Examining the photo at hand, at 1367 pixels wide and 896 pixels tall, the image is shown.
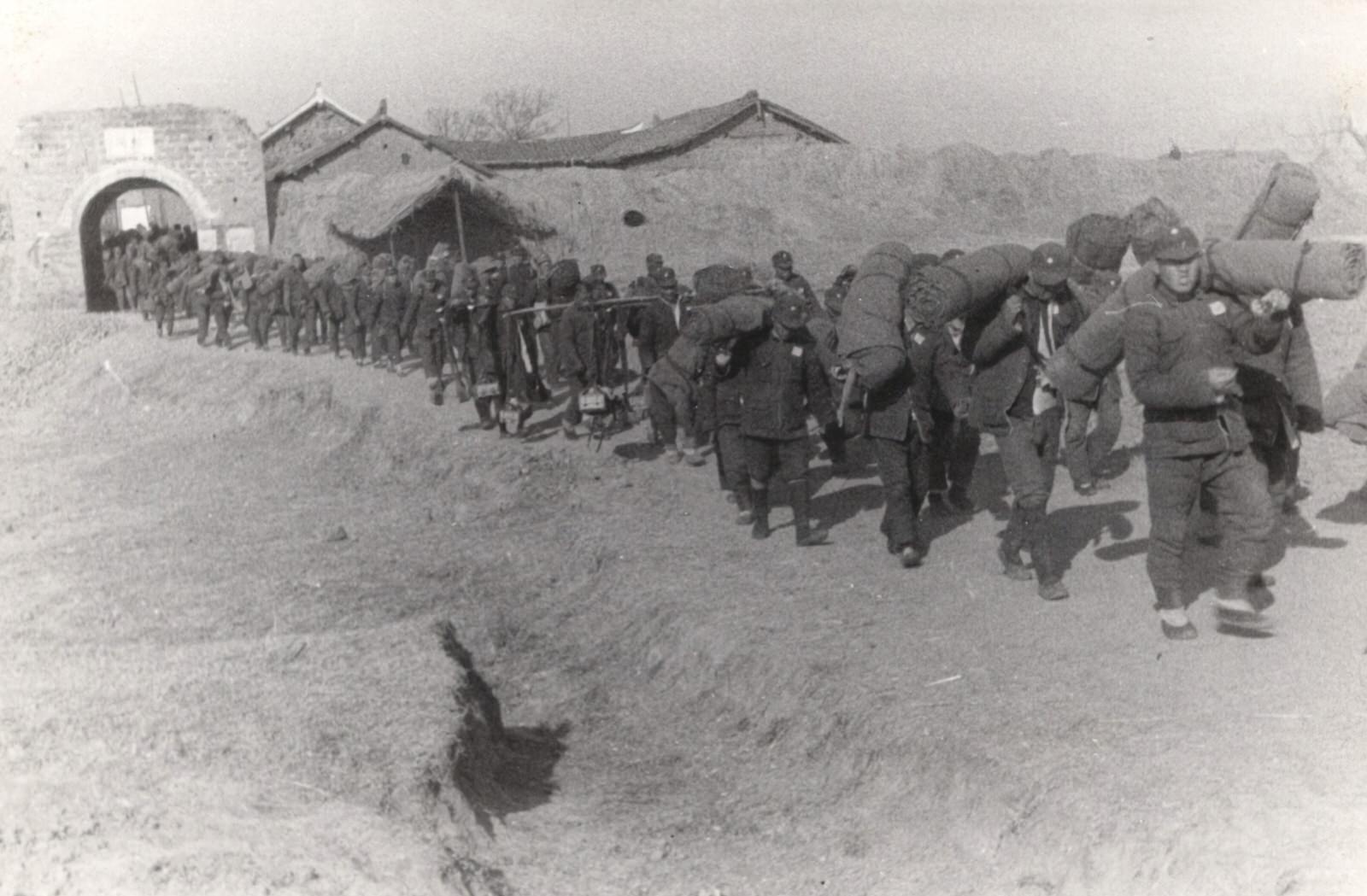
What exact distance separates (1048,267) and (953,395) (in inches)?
41.1

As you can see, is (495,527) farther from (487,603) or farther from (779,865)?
(779,865)

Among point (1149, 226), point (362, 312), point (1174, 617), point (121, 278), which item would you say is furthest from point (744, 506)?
point (121, 278)

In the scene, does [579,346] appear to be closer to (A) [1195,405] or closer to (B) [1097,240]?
(B) [1097,240]

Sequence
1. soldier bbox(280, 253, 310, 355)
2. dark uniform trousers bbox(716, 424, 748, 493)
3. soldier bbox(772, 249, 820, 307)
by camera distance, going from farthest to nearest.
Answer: soldier bbox(280, 253, 310, 355), soldier bbox(772, 249, 820, 307), dark uniform trousers bbox(716, 424, 748, 493)

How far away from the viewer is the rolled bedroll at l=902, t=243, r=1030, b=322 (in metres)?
8.60

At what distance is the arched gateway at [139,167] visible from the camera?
27484 millimetres

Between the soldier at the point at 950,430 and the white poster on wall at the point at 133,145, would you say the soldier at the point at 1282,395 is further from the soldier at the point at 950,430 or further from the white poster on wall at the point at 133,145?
the white poster on wall at the point at 133,145

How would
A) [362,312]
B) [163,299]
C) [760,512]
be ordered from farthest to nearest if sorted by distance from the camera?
[163,299] → [362,312] → [760,512]

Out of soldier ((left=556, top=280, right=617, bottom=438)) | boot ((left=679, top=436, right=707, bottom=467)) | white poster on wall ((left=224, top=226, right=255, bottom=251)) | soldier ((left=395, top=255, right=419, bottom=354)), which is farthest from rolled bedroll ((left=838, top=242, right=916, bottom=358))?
white poster on wall ((left=224, top=226, right=255, bottom=251))

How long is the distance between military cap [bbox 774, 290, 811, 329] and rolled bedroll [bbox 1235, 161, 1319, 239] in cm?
288

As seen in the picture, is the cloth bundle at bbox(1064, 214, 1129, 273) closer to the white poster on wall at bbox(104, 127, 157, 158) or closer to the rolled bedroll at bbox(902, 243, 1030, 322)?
the rolled bedroll at bbox(902, 243, 1030, 322)

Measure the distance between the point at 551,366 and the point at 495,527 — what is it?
161 inches

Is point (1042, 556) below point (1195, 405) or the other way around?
below

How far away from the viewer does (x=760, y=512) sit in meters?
10.7
